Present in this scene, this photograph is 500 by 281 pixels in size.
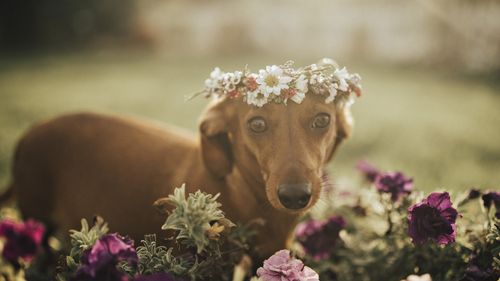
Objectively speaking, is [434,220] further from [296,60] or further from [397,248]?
[296,60]

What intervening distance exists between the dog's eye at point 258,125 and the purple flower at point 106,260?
1007 millimetres

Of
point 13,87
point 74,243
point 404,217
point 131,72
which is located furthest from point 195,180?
point 131,72

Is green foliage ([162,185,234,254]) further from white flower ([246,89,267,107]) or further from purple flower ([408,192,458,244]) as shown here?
purple flower ([408,192,458,244])

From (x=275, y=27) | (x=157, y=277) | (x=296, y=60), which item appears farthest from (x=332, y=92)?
(x=275, y=27)

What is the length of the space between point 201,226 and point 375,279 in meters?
1.47

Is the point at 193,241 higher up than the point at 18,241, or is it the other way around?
the point at 193,241

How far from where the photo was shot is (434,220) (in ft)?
7.63

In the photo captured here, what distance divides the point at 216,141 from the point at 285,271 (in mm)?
1055

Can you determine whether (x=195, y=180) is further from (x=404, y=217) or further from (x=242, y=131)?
(x=404, y=217)

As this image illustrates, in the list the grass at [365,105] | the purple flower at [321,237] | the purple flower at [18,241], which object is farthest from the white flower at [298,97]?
the grass at [365,105]

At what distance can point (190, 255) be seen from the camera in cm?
234

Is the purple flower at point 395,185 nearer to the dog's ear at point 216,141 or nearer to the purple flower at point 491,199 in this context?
the purple flower at point 491,199

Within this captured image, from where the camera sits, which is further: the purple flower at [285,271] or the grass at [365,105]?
the grass at [365,105]

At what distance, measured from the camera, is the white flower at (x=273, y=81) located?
2504 mm
